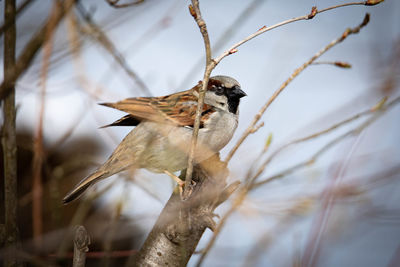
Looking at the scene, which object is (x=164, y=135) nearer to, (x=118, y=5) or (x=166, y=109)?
(x=166, y=109)

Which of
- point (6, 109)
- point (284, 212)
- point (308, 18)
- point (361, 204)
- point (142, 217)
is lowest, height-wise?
point (361, 204)

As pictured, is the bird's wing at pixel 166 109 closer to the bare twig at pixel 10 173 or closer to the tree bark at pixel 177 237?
the tree bark at pixel 177 237

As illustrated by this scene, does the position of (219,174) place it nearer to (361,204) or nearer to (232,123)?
(232,123)

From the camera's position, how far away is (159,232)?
2041 mm

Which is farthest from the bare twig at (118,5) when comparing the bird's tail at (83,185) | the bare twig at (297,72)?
the bird's tail at (83,185)

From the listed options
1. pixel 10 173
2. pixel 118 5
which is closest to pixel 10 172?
pixel 10 173

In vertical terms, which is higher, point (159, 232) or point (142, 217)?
point (142, 217)

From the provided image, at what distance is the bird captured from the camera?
96.7 inches

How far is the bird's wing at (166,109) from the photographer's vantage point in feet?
7.98

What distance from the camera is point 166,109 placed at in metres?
2.67

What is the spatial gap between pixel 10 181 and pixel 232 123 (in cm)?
151

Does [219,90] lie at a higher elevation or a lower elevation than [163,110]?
lower

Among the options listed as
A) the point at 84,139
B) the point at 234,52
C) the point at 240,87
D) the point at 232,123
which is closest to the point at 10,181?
the point at 234,52

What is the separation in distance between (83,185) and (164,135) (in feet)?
1.76
